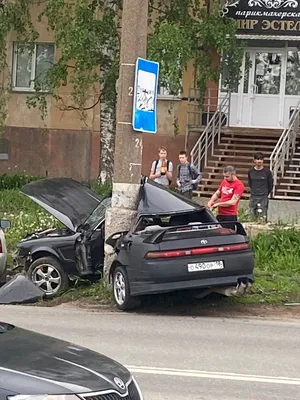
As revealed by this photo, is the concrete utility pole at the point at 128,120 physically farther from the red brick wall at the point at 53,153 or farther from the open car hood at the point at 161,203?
the red brick wall at the point at 53,153

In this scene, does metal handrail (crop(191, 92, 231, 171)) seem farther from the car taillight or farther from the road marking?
the road marking

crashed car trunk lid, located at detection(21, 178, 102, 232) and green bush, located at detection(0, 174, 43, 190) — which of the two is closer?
crashed car trunk lid, located at detection(21, 178, 102, 232)

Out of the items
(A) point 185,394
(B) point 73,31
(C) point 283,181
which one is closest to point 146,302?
(A) point 185,394

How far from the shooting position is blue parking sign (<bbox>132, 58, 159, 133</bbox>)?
11.9m

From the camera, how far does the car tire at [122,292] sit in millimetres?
→ 10984

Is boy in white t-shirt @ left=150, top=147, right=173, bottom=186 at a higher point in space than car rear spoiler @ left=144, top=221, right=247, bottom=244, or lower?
higher

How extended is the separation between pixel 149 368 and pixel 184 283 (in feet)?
9.08

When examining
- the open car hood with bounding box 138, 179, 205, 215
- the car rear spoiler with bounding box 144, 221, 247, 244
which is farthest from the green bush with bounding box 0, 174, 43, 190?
the car rear spoiler with bounding box 144, 221, 247, 244

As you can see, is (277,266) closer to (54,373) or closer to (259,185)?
(259,185)

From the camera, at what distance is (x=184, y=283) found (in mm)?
10633

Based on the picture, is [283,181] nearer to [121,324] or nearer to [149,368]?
[121,324]

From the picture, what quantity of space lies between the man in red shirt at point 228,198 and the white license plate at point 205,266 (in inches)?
105

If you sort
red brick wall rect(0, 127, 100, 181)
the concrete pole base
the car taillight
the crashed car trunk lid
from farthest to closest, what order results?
red brick wall rect(0, 127, 100, 181)
the crashed car trunk lid
the concrete pole base
the car taillight

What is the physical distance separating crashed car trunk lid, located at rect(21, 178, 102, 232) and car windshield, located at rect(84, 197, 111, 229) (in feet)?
0.28
